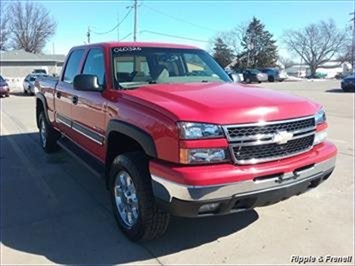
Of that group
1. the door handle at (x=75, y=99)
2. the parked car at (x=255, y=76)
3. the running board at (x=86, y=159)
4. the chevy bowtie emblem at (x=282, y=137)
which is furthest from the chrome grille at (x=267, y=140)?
the parked car at (x=255, y=76)

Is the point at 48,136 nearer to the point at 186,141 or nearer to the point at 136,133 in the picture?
the point at 136,133

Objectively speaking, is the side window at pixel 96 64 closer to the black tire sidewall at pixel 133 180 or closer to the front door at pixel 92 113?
the front door at pixel 92 113

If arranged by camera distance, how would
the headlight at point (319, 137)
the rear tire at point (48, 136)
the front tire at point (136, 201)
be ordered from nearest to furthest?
the front tire at point (136, 201), the headlight at point (319, 137), the rear tire at point (48, 136)

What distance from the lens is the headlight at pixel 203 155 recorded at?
11.3 ft

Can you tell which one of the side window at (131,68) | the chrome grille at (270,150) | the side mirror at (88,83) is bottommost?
the chrome grille at (270,150)

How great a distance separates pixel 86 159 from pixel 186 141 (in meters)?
2.44

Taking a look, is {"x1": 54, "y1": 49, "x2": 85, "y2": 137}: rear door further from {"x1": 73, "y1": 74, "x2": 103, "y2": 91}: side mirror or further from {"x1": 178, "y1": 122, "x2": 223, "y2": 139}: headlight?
{"x1": 178, "y1": 122, "x2": 223, "y2": 139}: headlight

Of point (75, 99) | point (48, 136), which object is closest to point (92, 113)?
point (75, 99)

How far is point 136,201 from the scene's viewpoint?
4.04 m

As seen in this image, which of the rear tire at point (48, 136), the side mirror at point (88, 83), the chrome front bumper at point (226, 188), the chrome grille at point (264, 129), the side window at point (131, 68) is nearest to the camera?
the chrome front bumper at point (226, 188)

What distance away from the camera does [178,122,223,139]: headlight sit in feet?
11.3

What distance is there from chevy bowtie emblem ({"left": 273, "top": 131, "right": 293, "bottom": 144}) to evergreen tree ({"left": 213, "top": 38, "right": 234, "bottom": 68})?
259 feet

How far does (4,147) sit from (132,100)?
5.78 m

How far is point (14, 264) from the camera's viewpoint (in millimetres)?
3818
